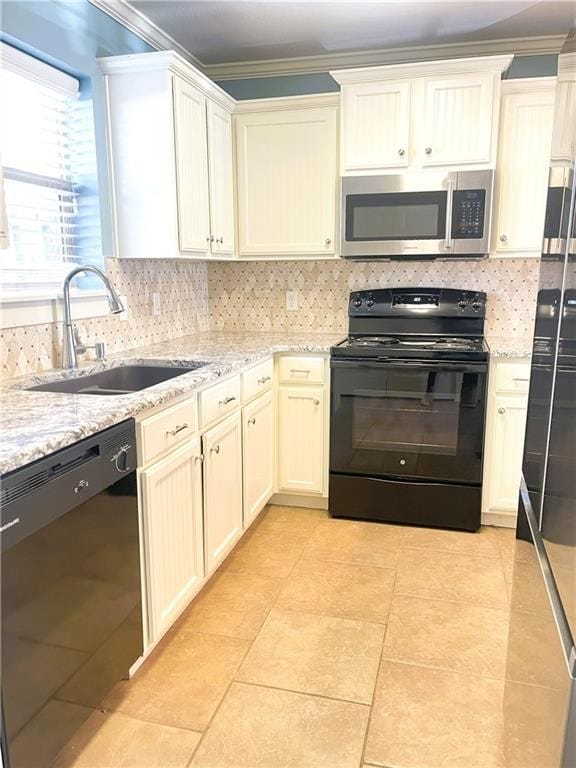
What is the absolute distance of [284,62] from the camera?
11.1 ft

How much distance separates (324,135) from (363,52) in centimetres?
54

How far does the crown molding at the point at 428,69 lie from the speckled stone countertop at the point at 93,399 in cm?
140

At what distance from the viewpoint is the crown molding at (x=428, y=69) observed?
2.89 meters

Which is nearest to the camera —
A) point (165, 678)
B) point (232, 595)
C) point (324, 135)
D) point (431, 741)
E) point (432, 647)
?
point (431, 741)

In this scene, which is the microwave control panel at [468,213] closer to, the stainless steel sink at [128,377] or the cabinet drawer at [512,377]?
the cabinet drawer at [512,377]

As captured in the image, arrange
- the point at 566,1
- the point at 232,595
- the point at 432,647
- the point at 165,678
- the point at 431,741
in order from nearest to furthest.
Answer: the point at 431,741, the point at 165,678, the point at 432,647, the point at 232,595, the point at 566,1

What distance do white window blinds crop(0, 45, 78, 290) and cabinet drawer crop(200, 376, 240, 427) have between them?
0.83 metres

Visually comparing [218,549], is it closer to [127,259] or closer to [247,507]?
[247,507]

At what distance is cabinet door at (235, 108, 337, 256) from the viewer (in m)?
3.25

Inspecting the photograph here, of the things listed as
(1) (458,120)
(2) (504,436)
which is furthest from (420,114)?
(2) (504,436)

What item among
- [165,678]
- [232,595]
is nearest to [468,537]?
[232,595]

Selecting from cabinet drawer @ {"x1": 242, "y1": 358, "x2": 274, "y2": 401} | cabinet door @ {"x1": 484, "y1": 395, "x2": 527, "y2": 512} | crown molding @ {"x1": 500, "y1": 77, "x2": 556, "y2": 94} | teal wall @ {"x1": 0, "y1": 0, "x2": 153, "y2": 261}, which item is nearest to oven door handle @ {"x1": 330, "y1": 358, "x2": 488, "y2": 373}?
cabinet door @ {"x1": 484, "y1": 395, "x2": 527, "y2": 512}

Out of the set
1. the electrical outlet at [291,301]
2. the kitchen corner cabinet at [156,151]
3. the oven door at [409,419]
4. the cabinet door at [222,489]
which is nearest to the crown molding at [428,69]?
the kitchen corner cabinet at [156,151]

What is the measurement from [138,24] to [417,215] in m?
1.66
